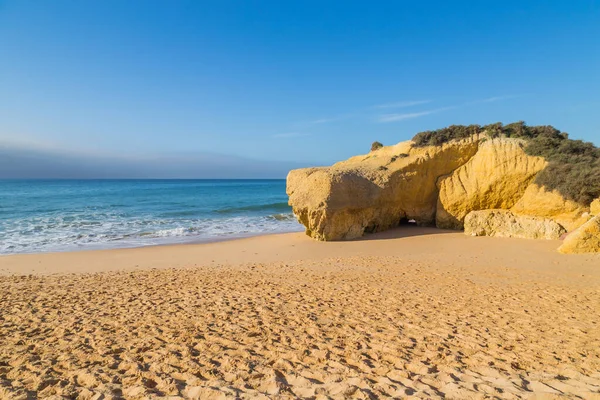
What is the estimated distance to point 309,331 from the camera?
547cm

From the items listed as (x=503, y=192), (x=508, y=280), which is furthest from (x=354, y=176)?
(x=508, y=280)

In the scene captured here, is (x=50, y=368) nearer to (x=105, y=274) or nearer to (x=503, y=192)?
(x=105, y=274)

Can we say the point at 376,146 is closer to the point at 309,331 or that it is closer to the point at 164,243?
the point at 164,243

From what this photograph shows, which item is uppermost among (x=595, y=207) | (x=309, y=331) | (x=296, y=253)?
(x=595, y=207)

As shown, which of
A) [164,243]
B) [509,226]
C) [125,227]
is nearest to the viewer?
[509,226]

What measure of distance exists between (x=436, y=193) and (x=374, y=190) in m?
3.56

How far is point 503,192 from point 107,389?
15.8 metres

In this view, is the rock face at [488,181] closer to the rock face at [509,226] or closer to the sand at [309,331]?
the rock face at [509,226]

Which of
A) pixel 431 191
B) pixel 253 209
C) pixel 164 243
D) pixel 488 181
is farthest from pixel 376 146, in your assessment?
pixel 253 209

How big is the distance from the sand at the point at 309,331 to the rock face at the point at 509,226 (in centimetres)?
321

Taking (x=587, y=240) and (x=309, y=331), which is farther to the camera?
(x=587, y=240)

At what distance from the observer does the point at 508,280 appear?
8516mm

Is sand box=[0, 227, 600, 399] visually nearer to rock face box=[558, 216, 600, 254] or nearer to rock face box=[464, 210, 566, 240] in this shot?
rock face box=[558, 216, 600, 254]

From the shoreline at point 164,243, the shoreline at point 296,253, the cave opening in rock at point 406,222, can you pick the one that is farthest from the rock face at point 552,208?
the shoreline at point 164,243
